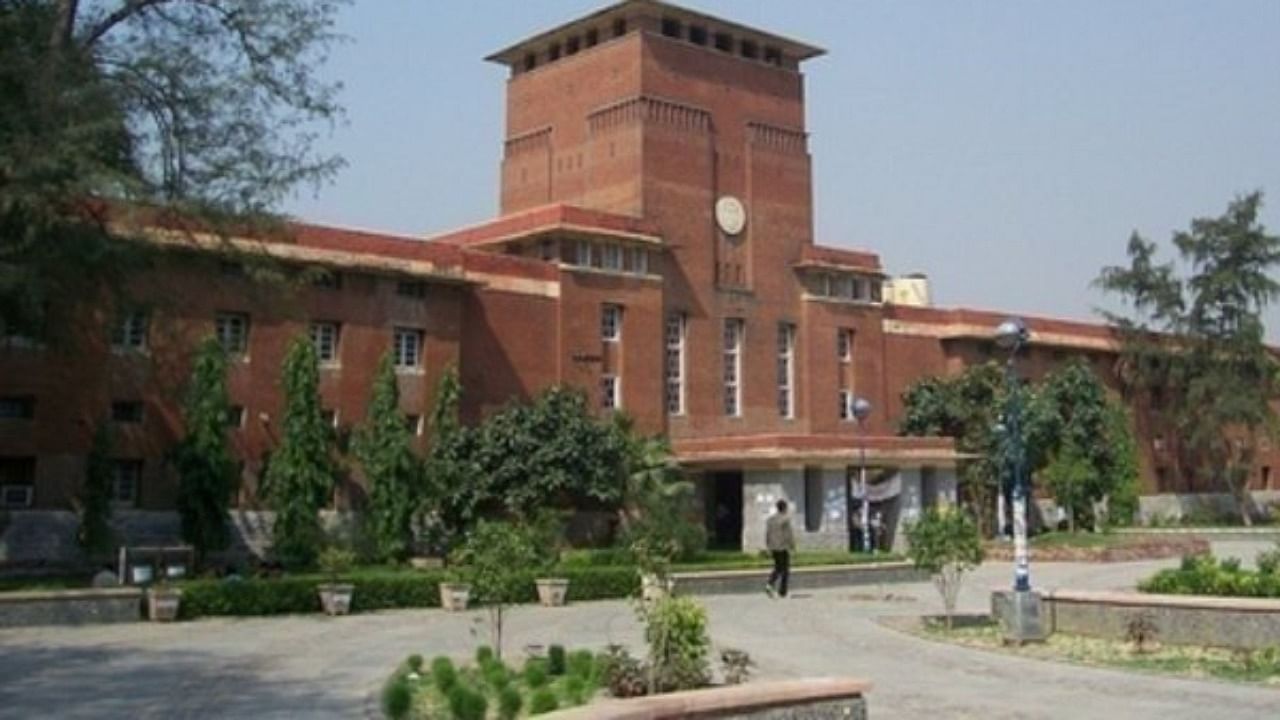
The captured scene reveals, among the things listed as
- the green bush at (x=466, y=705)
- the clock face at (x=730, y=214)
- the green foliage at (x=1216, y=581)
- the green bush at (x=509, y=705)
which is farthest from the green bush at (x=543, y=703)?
the clock face at (x=730, y=214)

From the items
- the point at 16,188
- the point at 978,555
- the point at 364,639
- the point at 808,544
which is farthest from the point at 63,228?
the point at 808,544

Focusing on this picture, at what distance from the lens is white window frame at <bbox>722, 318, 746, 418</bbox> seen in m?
41.9

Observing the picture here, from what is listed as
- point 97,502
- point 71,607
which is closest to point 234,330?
point 97,502

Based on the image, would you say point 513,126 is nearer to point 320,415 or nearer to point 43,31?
point 320,415

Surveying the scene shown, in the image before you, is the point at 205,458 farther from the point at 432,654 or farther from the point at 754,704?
→ the point at 754,704

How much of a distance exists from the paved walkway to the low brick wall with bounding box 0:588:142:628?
0.43m

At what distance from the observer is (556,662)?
1227cm

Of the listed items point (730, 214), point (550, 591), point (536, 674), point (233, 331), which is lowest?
point (536, 674)

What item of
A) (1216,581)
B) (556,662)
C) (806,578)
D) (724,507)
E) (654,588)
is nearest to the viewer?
(556,662)

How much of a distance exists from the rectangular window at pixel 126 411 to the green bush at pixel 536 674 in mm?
19503

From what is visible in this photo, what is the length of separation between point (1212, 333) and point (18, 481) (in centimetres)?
4040

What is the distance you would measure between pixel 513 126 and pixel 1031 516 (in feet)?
68.2

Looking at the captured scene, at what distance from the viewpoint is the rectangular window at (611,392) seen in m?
38.8

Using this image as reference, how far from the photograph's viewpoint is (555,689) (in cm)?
1065
